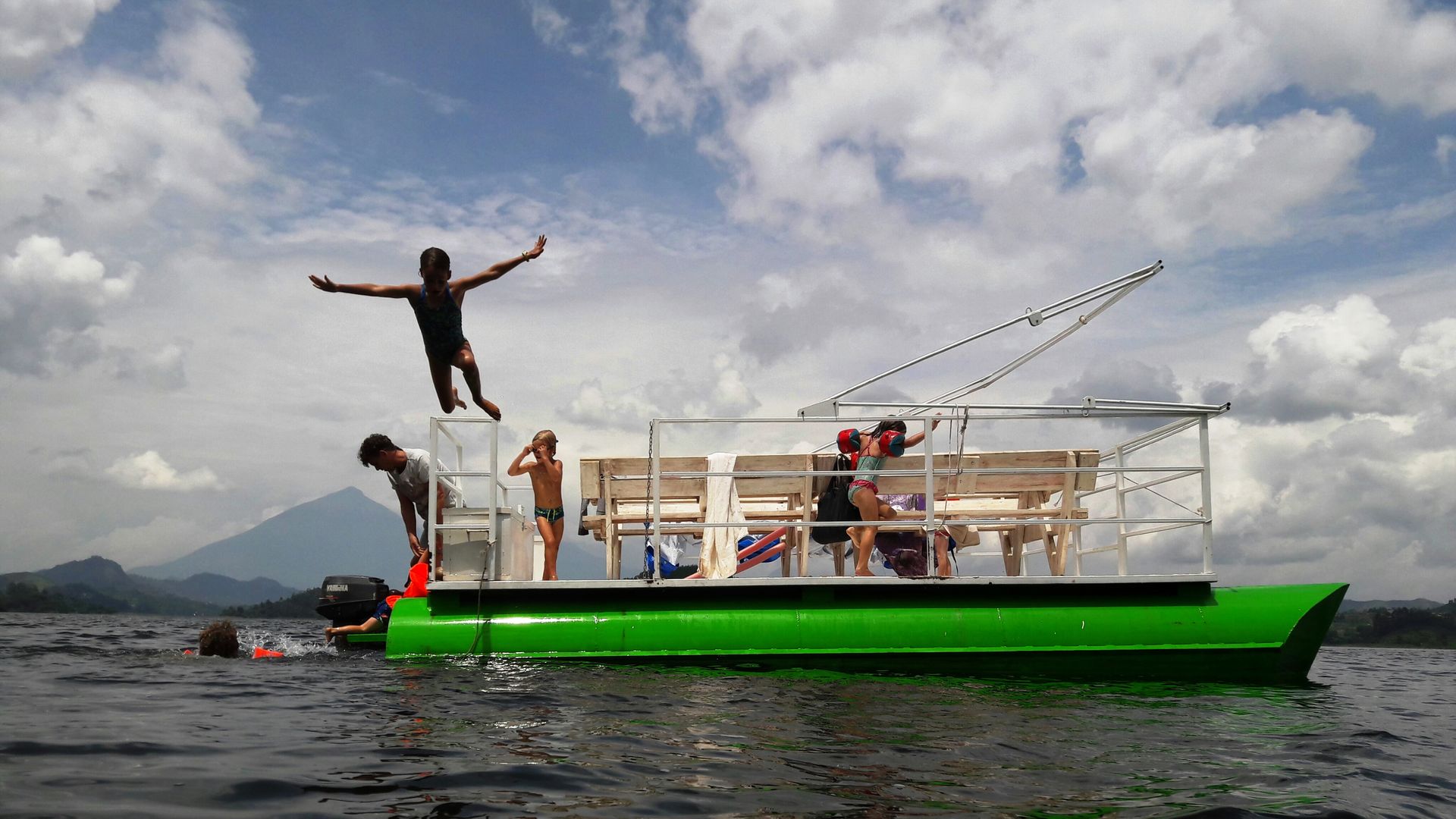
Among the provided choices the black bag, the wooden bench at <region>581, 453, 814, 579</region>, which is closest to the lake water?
the black bag

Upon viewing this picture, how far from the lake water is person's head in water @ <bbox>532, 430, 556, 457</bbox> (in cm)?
235

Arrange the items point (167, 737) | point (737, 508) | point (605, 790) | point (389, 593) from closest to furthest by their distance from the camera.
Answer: point (605, 790) → point (167, 737) → point (737, 508) → point (389, 593)

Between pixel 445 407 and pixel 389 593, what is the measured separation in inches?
130

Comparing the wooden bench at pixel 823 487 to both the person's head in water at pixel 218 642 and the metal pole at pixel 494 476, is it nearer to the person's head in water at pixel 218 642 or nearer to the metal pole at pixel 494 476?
the metal pole at pixel 494 476

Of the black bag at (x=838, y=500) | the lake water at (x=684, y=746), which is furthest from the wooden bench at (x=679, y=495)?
the lake water at (x=684, y=746)

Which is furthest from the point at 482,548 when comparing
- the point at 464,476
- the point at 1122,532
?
the point at 1122,532

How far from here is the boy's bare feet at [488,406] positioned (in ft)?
30.1

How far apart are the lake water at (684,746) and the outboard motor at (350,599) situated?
2.48 meters

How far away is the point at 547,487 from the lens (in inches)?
400

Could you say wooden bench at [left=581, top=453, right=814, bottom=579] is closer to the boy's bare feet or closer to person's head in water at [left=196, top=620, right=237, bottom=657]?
the boy's bare feet

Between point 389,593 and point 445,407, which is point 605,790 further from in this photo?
point 389,593

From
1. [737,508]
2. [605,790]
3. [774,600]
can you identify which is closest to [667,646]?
[774,600]

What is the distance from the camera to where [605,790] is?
4.41 m

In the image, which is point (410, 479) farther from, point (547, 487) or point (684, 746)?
point (684, 746)
